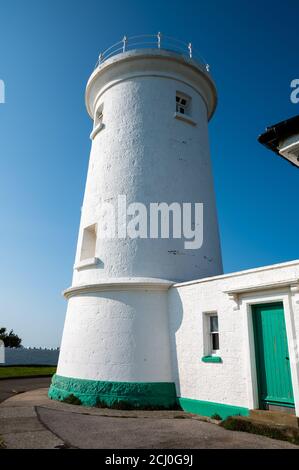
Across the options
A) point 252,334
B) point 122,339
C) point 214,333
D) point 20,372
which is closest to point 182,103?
point 214,333

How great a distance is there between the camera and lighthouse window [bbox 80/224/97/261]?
11.8 metres

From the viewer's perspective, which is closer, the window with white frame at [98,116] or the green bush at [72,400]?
the green bush at [72,400]

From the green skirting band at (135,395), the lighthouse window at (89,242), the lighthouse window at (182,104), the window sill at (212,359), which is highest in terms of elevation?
the lighthouse window at (182,104)

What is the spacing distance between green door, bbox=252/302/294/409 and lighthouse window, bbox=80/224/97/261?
619 cm

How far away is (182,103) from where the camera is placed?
510 inches

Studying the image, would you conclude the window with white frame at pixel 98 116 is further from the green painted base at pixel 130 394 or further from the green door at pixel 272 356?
the green door at pixel 272 356

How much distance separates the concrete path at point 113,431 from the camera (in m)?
5.77

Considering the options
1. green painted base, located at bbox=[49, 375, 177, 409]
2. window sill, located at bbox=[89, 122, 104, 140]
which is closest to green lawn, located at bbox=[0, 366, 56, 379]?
green painted base, located at bbox=[49, 375, 177, 409]

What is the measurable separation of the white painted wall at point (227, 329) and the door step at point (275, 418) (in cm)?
18

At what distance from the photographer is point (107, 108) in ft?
41.8

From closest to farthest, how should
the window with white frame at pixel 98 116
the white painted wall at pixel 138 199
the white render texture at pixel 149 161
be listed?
1. the white painted wall at pixel 138 199
2. the white render texture at pixel 149 161
3. the window with white frame at pixel 98 116

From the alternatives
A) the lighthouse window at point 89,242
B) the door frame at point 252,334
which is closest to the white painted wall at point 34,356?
the lighthouse window at point 89,242

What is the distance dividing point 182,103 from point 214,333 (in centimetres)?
854
